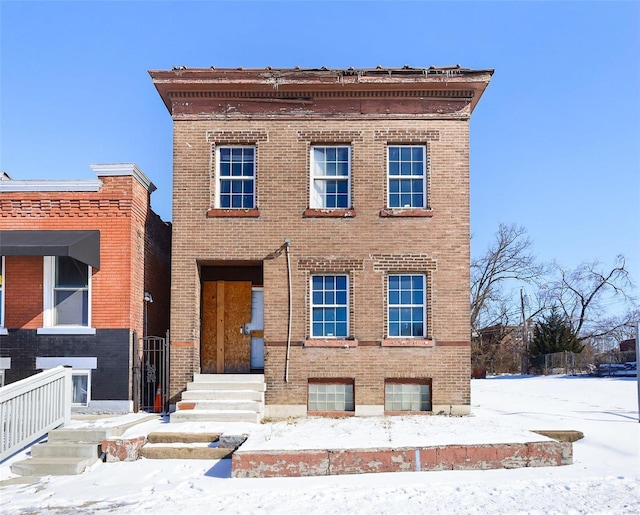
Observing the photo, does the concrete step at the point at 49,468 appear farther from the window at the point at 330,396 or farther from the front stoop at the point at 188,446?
the window at the point at 330,396

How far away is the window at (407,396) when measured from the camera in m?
15.4

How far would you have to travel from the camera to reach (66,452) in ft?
36.8

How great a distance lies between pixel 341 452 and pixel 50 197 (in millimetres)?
9563

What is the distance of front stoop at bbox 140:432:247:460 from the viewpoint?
449 inches

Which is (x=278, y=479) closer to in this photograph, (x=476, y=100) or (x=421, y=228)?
(x=421, y=228)

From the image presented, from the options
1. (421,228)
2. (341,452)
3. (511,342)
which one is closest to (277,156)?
(421,228)

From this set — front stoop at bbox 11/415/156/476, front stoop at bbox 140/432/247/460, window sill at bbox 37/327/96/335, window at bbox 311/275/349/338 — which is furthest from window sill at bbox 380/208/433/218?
front stoop at bbox 11/415/156/476

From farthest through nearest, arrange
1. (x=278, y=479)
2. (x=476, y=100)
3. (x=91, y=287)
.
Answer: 1. (x=476, y=100)
2. (x=91, y=287)
3. (x=278, y=479)

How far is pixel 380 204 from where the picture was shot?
51.5ft

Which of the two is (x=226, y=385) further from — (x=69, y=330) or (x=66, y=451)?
(x=66, y=451)

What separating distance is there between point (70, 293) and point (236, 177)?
4690mm

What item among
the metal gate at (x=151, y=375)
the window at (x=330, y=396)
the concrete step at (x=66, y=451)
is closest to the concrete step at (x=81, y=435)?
the concrete step at (x=66, y=451)

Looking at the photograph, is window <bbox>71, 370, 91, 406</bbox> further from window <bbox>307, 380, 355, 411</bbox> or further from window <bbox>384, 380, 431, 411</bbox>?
window <bbox>384, 380, 431, 411</bbox>

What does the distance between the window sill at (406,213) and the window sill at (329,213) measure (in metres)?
0.73
